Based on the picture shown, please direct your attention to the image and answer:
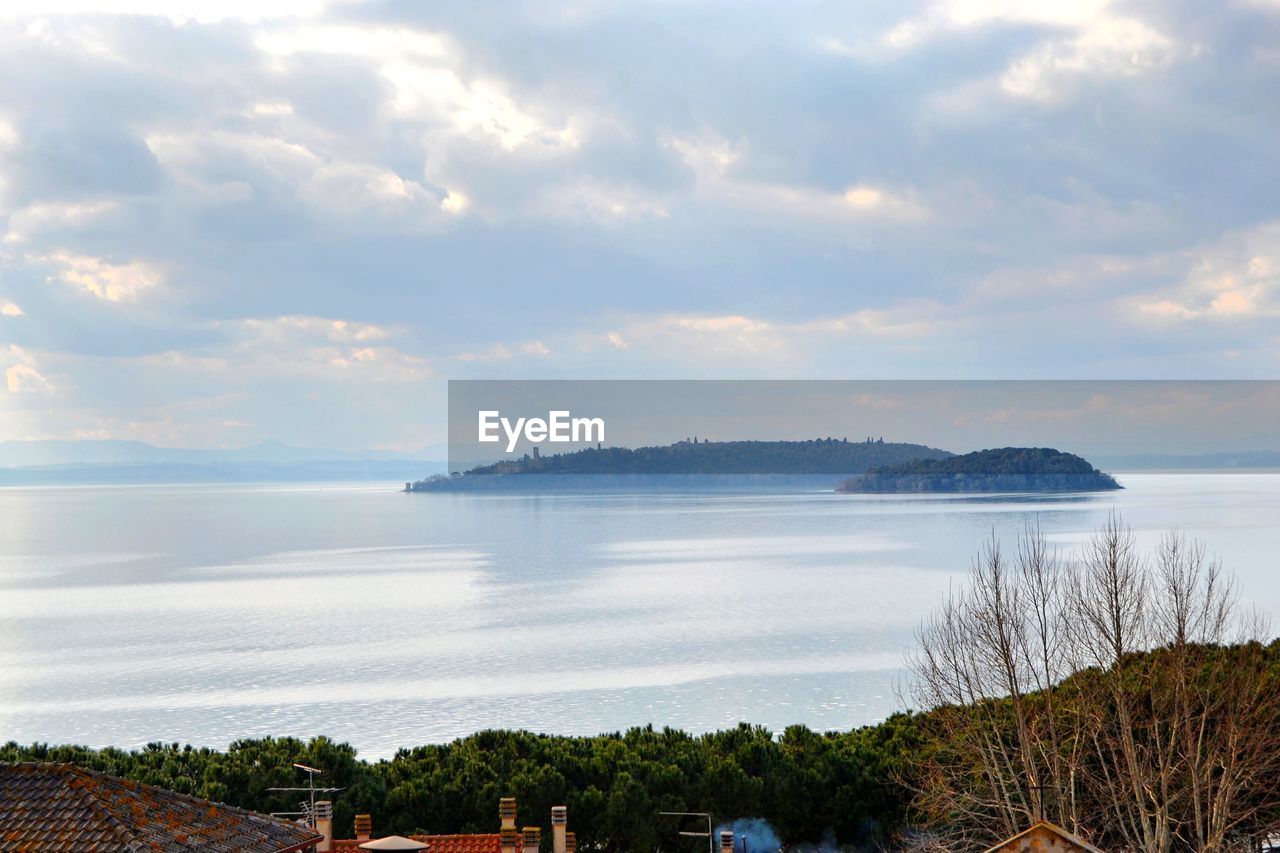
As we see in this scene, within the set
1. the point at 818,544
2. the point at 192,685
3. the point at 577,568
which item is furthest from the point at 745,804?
the point at 818,544

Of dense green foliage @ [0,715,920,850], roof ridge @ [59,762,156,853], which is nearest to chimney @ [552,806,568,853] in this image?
dense green foliage @ [0,715,920,850]

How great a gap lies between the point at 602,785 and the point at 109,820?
12554 millimetres

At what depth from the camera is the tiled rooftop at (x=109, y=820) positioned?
1511 cm

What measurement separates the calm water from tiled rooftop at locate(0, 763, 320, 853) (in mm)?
29293

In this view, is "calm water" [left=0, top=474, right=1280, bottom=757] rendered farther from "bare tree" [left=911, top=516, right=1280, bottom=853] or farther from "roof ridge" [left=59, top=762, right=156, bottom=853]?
"roof ridge" [left=59, top=762, right=156, bottom=853]

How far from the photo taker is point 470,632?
79.1m

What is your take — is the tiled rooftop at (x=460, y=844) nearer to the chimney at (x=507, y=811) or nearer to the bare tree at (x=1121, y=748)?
the chimney at (x=507, y=811)

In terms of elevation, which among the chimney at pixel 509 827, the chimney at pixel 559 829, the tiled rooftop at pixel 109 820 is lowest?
the chimney at pixel 559 829

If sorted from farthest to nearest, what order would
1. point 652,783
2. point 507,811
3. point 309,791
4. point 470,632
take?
1. point 470,632
2. point 652,783
3. point 309,791
4. point 507,811

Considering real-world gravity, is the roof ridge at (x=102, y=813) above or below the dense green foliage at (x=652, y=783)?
above

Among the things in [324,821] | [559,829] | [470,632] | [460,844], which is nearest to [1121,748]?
[559,829]

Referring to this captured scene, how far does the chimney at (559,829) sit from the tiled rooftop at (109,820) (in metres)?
6.60

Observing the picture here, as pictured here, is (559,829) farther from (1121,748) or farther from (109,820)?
(1121,748)

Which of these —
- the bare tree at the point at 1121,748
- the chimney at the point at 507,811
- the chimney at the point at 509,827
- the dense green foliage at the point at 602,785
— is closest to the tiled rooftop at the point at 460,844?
the chimney at the point at 509,827
